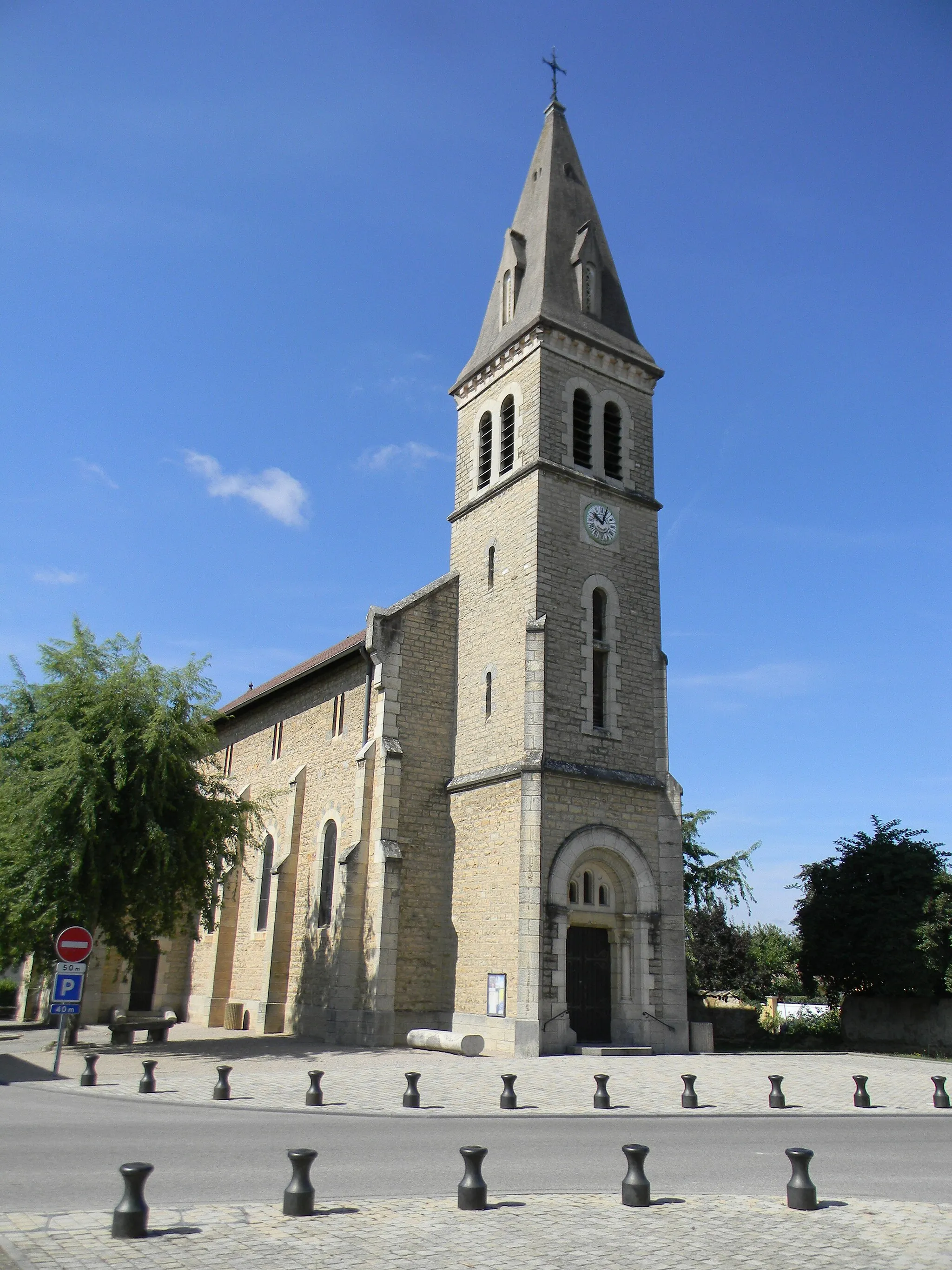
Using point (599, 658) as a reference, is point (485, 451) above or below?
above

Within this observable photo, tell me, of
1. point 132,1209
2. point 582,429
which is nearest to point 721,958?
point 582,429

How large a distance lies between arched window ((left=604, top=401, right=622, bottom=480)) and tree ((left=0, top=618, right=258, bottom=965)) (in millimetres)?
11169

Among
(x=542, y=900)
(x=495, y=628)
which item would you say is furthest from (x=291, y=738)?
(x=542, y=900)

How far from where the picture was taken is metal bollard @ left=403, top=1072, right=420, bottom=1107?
12.5 metres

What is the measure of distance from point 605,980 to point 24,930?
11.9m

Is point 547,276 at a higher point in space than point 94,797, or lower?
higher

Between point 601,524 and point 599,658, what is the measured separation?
329 centimetres

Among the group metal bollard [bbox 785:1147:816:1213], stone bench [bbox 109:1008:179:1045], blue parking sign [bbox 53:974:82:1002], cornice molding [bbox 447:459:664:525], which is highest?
cornice molding [bbox 447:459:664:525]

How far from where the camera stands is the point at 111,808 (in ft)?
62.7

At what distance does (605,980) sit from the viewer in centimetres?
2106

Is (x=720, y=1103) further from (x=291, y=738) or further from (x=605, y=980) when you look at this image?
(x=291, y=738)

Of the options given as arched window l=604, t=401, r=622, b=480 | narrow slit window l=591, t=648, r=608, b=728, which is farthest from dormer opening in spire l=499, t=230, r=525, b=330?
narrow slit window l=591, t=648, r=608, b=728

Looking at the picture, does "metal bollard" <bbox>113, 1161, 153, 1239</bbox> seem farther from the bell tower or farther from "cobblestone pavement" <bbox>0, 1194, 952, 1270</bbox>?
the bell tower

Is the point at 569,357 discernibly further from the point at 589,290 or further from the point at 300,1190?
the point at 300,1190
